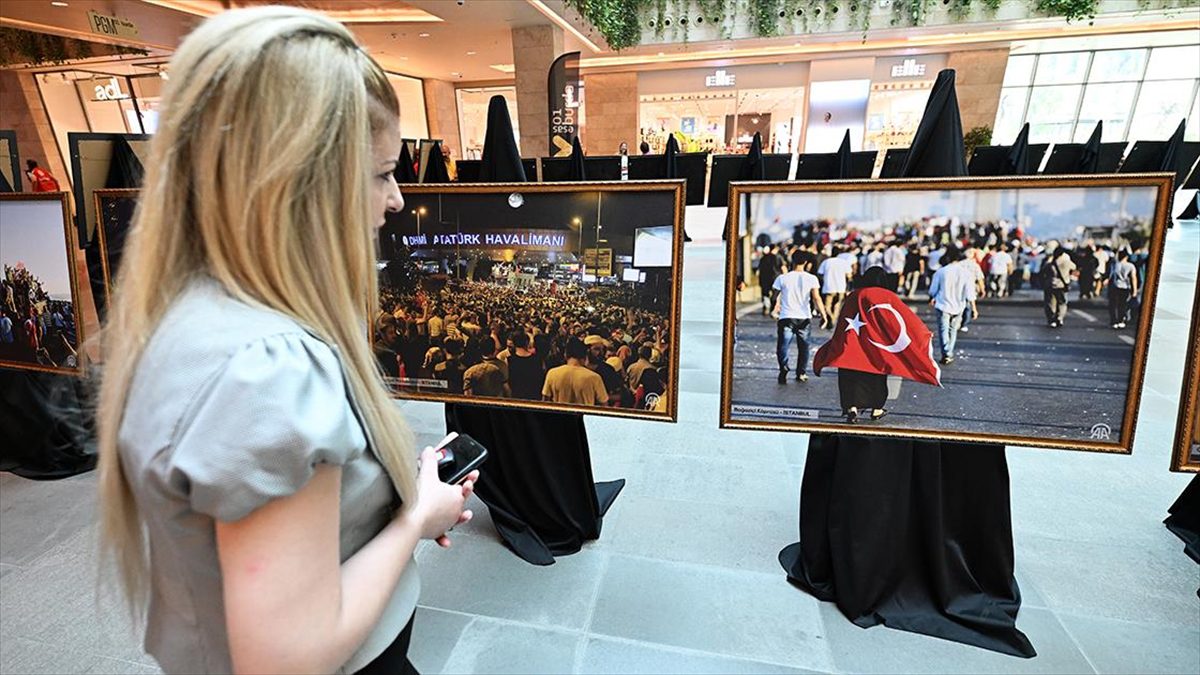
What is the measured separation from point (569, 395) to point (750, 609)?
3.50 feet

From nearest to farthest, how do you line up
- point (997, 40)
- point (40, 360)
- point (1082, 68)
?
point (40, 360), point (997, 40), point (1082, 68)

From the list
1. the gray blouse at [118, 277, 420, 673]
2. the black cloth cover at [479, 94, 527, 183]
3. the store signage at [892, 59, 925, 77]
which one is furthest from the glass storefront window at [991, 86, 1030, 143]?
the gray blouse at [118, 277, 420, 673]

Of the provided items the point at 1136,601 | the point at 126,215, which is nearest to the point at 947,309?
the point at 1136,601

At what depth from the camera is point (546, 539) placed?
8.56 feet

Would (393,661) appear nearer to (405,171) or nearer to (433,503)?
(433,503)

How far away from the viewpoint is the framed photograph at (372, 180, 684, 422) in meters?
1.96

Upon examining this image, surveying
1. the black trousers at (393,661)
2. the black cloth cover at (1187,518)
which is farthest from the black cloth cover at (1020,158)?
the black trousers at (393,661)

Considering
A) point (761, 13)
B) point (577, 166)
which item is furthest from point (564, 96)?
point (577, 166)

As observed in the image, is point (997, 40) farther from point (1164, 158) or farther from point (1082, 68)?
point (1164, 158)

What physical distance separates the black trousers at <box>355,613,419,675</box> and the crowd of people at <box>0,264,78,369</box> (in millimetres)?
2838

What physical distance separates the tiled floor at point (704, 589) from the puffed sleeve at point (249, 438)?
3.95 feet

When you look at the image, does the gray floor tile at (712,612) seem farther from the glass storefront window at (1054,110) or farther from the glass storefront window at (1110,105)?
the glass storefront window at (1110,105)

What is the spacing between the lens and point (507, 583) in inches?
93.6

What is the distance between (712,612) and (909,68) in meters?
A: 16.1
